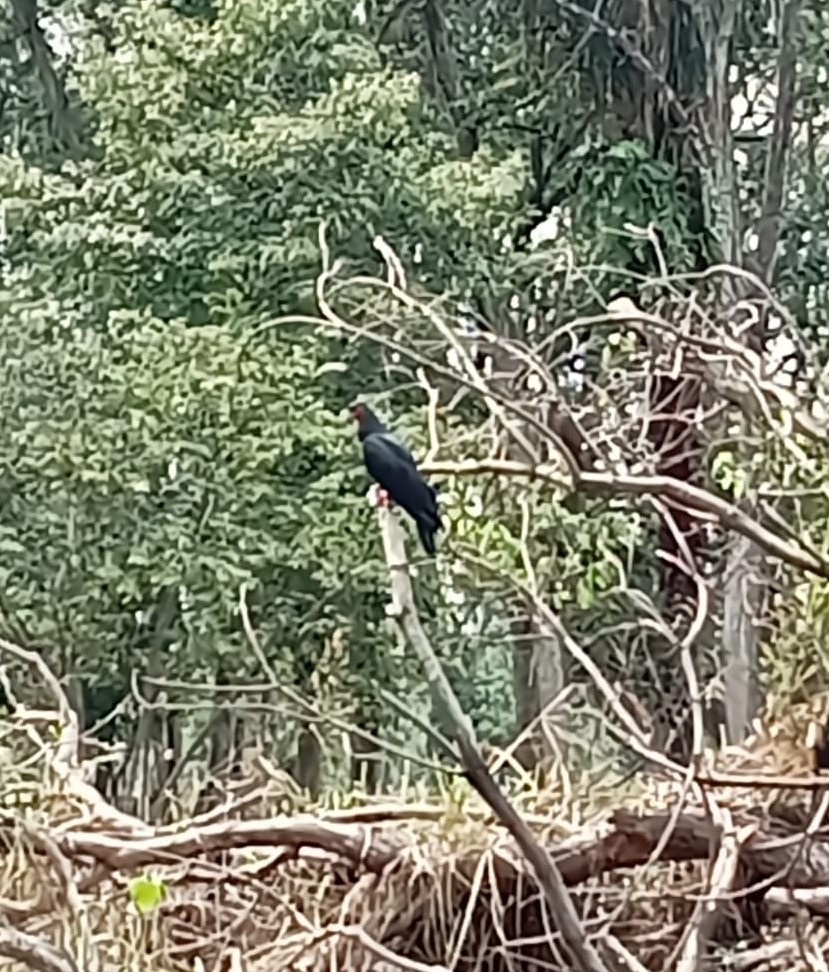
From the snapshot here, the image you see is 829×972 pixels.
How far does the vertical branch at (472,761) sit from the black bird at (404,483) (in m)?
0.38

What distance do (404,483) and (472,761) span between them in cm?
61

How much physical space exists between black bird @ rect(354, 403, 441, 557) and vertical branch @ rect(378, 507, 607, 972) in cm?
38

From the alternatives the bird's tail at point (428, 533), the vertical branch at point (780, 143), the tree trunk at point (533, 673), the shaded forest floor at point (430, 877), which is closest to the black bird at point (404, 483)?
the bird's tail at point (428, 533)

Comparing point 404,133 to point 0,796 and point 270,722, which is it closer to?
point 270,722

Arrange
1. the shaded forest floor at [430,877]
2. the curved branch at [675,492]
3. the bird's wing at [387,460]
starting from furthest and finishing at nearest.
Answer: the bird's wing at [387,460] < the shaded forest floor at [430,877] < the curved branch at [675,492]

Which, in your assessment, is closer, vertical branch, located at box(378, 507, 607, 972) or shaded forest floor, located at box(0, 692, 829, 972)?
vertical branch, located at box(378, 507, 607, 972)

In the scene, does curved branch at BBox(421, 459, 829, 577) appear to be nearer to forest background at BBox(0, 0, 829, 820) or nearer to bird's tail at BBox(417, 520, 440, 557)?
bird's tail at BBox(417, 520, 440, 557)

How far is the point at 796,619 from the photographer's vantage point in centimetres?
231

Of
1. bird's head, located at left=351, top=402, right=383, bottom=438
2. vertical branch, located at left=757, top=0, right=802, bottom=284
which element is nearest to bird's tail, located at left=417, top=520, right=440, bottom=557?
bird's head, located at left=351, top=402, right=383, bottom=438

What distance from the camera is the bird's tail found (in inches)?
85.7

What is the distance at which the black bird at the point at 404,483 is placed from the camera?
2.17m

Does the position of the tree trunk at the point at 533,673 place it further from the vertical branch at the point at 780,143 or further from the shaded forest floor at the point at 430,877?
the shaded forest floor at the point at 430,877

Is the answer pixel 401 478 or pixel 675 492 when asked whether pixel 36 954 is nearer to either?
pixel 401 478

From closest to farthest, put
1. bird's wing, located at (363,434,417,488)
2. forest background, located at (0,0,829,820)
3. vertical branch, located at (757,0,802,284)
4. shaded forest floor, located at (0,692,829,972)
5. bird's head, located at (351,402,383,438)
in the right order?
shaded forest floor, located at (0,692,829,972), bird's wing, located at (363,434,417,488), bird's head, located at (351,402,383,438), forest background, located at (0,0,829,820), vertical branch, located at (757,0,802,284)
